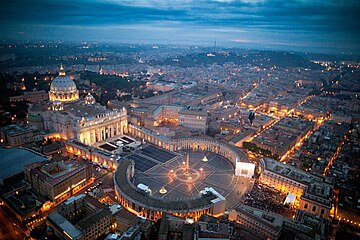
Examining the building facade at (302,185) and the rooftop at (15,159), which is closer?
the building facade at (302,185)

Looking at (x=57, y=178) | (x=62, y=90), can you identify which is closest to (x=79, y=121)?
(x=57, y=178)

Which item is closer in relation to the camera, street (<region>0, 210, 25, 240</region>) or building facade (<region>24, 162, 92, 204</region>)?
street (<region>0, 210, 25, 240</region>)

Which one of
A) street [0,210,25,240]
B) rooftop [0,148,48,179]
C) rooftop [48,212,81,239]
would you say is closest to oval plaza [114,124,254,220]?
rooftop [48,212,81,239]

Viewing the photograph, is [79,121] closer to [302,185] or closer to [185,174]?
[185,174]

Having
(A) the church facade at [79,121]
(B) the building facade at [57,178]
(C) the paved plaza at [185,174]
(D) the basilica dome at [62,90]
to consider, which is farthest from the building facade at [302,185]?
(D) the basilica dome at [62,90]

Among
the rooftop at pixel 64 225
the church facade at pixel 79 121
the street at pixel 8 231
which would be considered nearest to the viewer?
the rooftop at pixel 64 225

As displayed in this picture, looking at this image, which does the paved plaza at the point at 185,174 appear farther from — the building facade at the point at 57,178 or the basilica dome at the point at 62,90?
the basilica dome at the point at 62,90

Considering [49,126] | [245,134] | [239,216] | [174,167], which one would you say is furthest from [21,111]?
[239,216]

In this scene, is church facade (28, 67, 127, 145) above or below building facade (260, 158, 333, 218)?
above

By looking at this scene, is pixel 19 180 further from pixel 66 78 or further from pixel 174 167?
pixel 66 78

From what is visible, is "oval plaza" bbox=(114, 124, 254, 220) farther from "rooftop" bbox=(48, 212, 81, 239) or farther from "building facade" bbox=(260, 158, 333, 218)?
"rooftop" bbox=(48, 212, 81, 239)

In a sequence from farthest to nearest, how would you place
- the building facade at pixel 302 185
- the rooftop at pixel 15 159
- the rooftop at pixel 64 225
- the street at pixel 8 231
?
the rooftop at pixel 15 159 < the building facade at pixel 302 185 < the street at pixel 8 231 < the rooftop at pixel 64 225

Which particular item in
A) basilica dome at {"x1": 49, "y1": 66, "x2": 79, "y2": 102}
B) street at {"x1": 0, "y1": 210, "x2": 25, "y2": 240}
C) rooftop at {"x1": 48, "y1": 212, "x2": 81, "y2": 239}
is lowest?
street at {"x1": 0, "y1": 210, "x2": 25, "y2": 240}
